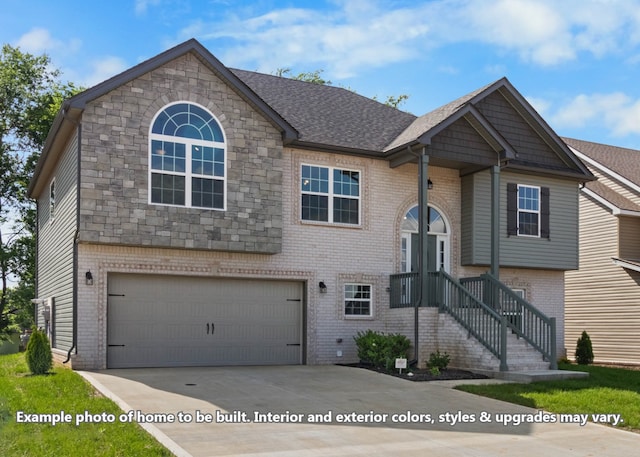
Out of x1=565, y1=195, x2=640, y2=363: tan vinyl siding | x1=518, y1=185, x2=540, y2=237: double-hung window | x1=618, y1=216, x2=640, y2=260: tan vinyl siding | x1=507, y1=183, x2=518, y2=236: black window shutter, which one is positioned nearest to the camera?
x1=507, y1=183, x2=518, y2=236: black window shutter

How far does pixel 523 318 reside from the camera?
17.9 m

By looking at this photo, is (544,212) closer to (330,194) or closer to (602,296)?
(602,296)

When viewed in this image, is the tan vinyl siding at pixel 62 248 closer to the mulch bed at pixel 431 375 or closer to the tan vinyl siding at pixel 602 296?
the mulch bed at pixel 431 375

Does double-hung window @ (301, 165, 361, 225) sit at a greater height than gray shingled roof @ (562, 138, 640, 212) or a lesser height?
lesser

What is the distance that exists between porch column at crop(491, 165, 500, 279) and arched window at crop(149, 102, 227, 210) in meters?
7.37

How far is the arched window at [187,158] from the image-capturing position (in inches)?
664

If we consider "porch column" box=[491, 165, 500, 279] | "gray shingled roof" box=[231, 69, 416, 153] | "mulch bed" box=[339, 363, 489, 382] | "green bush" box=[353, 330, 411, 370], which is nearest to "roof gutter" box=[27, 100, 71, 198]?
"gray shingled roof" box=[231, 69, 416, 153]

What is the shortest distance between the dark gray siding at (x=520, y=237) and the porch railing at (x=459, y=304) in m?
2.71

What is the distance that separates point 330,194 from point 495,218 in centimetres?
452

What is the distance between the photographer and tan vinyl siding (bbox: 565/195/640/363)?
2425 centimetres

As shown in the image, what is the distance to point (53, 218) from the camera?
69.3ft

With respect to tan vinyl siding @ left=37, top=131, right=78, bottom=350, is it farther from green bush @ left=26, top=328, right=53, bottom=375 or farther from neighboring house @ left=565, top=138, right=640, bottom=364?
neighboring house @ left=565, top=138, right=640, bottom=364

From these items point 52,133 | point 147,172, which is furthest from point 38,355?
point 52,133

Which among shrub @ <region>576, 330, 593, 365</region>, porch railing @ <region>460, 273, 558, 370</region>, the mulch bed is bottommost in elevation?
shrub @ <region>576, 330, 593, 365</region>
